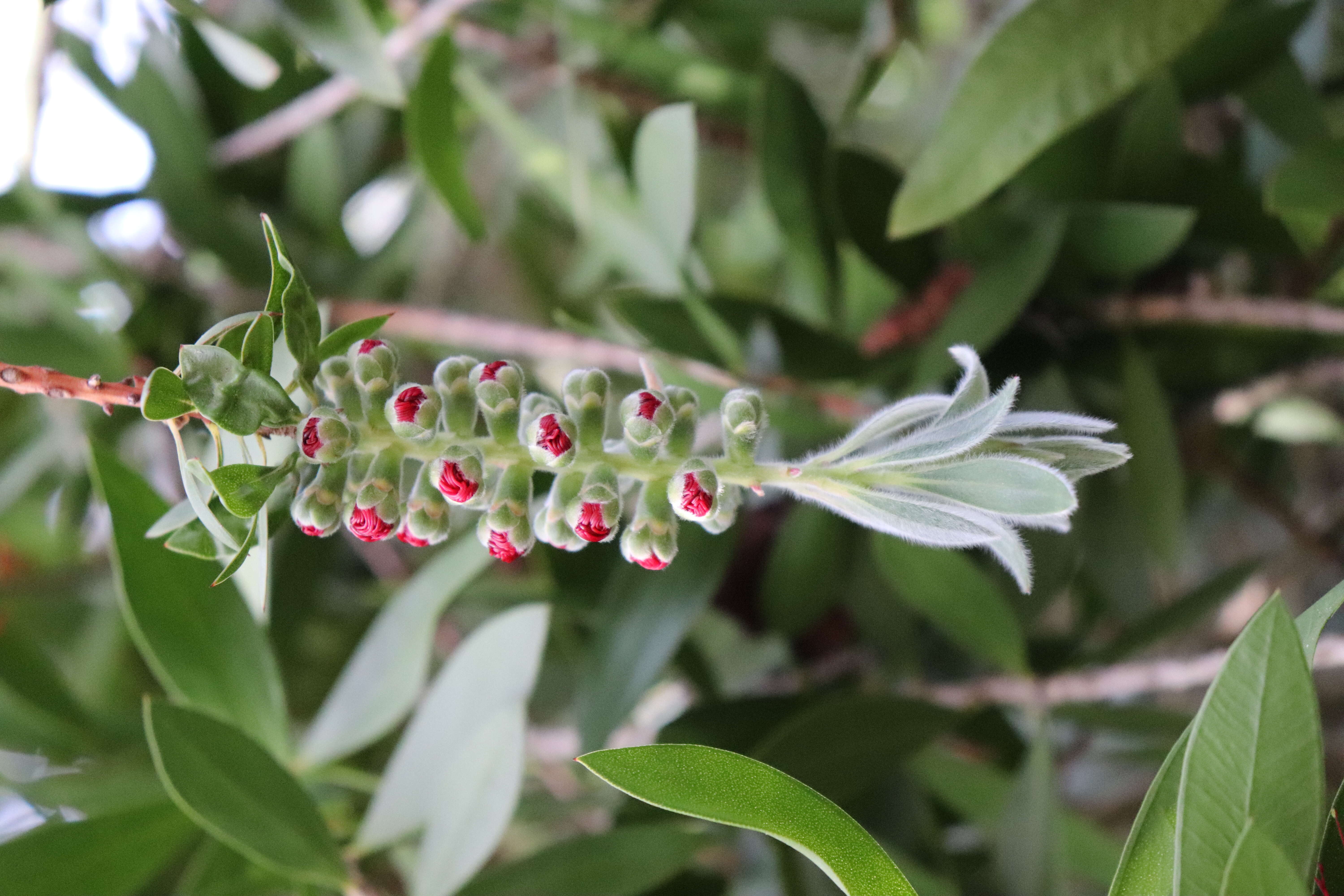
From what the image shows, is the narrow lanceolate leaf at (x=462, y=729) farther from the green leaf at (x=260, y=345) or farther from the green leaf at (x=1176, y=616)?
the green leaf at (x=1176, y=616)

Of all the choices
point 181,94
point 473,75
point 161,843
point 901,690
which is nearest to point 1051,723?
point 901,690

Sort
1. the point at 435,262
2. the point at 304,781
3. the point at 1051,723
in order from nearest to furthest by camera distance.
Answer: the point at 304,781, the point at 1051,723, the point at 435,262

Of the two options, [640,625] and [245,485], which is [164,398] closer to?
[245,485]

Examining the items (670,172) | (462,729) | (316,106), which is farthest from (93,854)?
(316,106)

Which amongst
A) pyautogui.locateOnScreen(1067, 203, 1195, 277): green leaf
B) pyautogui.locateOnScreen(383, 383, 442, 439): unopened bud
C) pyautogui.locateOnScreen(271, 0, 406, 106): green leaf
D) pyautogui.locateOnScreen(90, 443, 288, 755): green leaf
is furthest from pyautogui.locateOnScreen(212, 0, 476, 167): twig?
pyautogui.locateOnScreen(1067, 203, 1195, 277): green leaf

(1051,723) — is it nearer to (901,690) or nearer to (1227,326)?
(901,690)

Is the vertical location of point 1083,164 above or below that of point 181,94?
above

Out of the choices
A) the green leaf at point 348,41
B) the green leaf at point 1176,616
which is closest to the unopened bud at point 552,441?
the green leaf at point 348,41

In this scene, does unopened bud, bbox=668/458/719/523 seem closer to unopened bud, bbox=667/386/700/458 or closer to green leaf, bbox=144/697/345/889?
unopened bud, bbox=667/386/700/458
